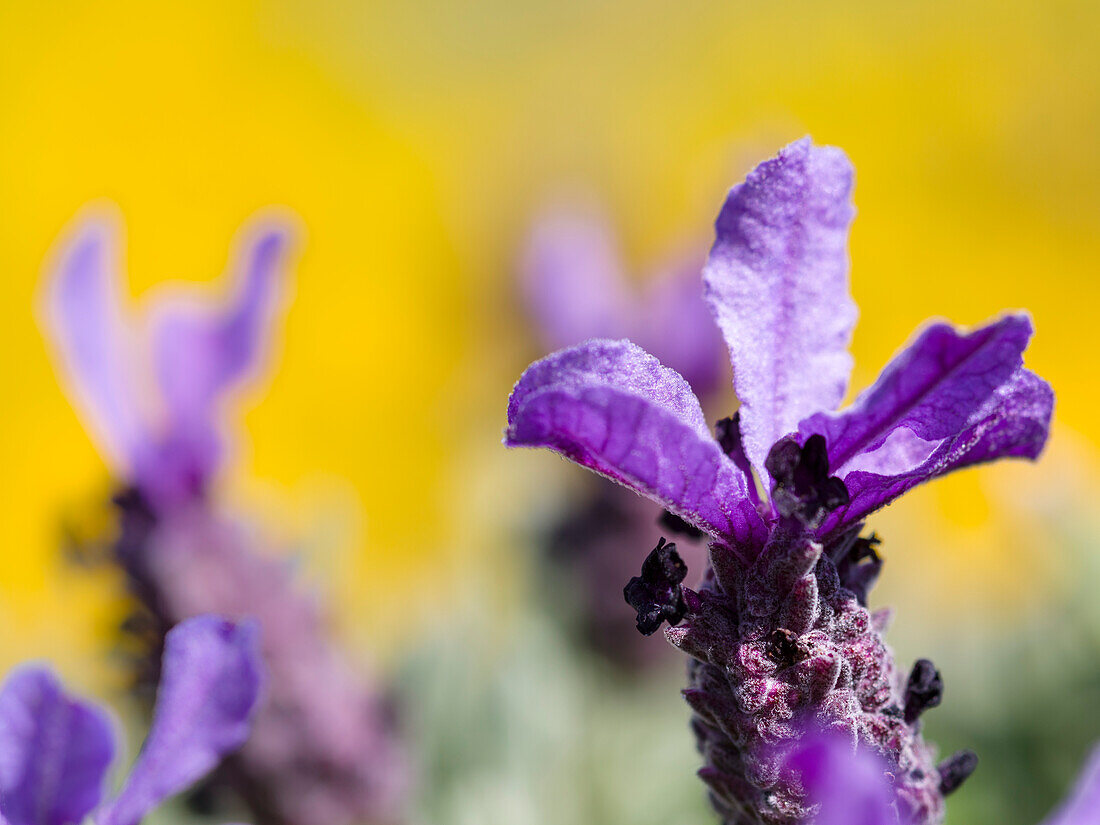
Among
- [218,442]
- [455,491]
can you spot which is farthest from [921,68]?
[218,442]

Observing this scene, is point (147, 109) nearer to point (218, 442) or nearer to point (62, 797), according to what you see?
point (218, 442)

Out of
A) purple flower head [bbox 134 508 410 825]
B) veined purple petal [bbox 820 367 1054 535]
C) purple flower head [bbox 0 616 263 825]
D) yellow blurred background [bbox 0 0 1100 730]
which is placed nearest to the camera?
veined purple petal [bbox 820 367 1054 535]

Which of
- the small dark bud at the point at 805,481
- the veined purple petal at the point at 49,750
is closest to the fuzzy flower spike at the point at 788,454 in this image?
the small dark bud at the point at 805,481

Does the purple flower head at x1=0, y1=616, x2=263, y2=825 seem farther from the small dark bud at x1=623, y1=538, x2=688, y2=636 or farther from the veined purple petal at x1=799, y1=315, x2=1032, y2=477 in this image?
the veined purple petal at x1=799, y1=315, x2=1032, y2=477

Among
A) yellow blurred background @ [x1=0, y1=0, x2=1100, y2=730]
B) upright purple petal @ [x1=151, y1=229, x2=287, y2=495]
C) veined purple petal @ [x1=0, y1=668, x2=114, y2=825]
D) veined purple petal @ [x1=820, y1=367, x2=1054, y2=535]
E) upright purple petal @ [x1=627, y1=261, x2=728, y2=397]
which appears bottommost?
veined purple petal @ [x1=0, y1=668, x2=114, y2=825]

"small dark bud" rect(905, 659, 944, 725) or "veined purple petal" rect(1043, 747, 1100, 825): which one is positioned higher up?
"small dark bud" rect(905, 659, 944, 725)

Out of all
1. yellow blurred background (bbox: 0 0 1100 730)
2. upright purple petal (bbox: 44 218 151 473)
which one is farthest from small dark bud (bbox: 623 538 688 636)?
yellow blurred background (bbox: 0 0 1100 730)

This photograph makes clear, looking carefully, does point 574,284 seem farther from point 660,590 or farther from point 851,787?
point 851,787
